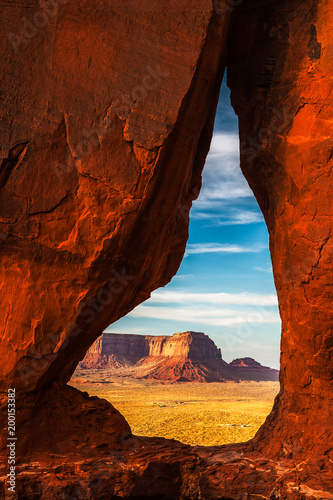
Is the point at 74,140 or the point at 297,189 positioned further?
the point at 297,189

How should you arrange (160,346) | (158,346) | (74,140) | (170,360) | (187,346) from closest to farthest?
(74,140)
(187,346)
(170,360)
(160,346)
(158,346)

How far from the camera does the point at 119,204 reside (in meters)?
5.28

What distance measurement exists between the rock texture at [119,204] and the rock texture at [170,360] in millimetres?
50413

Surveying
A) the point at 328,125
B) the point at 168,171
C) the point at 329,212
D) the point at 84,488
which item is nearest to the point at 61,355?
the point at 84,488

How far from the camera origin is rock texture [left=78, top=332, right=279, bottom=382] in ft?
191

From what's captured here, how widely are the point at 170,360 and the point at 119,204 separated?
60074 mm

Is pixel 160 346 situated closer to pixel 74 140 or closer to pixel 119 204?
pixel 119 204

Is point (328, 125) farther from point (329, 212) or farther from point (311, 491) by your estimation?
point (311, 491)

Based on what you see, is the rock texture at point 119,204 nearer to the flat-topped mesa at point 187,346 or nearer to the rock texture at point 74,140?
the rock texture at point 74,140

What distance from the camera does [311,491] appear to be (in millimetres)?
5180

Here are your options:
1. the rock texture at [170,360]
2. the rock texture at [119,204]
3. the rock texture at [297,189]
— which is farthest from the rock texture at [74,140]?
the rock texture at [170,360]

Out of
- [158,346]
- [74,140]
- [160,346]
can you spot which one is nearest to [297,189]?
[74,140]

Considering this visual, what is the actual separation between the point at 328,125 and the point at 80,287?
3.90 metres

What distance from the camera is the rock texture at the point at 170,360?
5816cm
